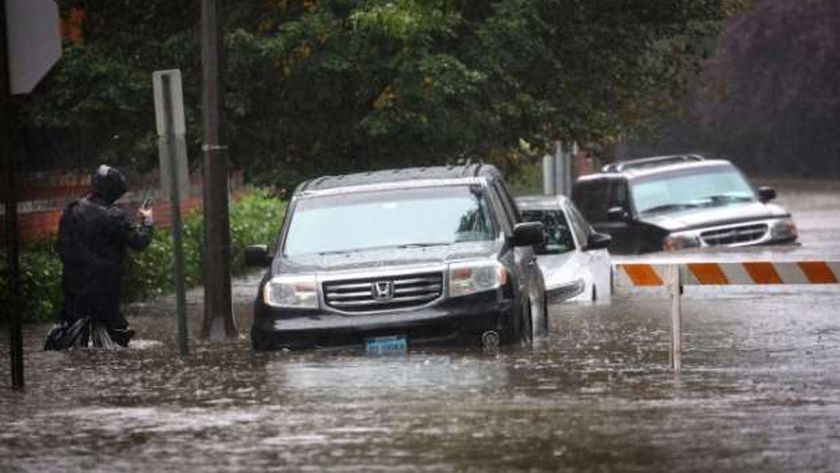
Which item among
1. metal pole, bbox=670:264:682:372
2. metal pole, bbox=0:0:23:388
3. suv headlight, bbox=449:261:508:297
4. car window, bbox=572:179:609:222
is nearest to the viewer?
metal pole, bbox=0:0:23:388

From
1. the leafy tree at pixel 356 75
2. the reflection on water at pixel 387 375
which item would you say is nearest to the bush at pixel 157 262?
the leafy tree at pixel 356 75

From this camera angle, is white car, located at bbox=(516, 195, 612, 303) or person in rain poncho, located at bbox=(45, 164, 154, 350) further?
white car, located at bbox=(516, 195, 612, 303)

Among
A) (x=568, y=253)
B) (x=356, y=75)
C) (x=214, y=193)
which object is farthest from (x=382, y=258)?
(x=356, y=75)

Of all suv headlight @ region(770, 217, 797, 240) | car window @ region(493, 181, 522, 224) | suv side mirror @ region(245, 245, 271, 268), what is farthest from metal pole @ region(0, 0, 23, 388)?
suv headlight @ region(770, 217, 797, 240)

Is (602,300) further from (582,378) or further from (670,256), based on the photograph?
(582,378)

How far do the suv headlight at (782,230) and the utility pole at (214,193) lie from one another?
473 inches

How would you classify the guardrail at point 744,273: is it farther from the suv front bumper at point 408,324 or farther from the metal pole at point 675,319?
the suv front bumper at point 408,324

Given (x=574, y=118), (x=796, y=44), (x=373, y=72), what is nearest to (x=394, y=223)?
(x=373, y=72)

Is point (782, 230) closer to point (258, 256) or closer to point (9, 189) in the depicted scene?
point (258, 256)

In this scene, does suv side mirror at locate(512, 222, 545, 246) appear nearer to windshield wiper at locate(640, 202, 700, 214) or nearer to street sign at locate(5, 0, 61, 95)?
street sign at locate(5, 0, 61, 95)

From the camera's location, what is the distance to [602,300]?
26547 millimetres

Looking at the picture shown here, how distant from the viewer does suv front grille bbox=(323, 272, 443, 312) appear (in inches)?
696

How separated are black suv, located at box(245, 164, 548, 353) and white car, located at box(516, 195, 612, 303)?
5598mm

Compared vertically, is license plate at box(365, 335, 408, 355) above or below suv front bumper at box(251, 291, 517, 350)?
below
